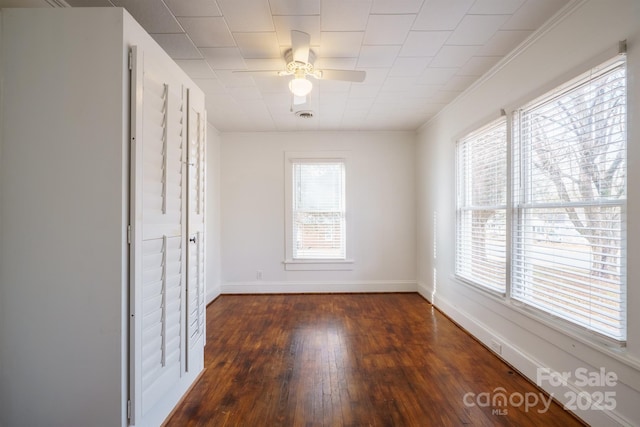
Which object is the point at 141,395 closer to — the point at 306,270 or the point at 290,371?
the point at 290,371

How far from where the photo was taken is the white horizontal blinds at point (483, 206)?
9.24 feet

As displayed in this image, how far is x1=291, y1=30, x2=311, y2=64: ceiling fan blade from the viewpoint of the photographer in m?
2.09

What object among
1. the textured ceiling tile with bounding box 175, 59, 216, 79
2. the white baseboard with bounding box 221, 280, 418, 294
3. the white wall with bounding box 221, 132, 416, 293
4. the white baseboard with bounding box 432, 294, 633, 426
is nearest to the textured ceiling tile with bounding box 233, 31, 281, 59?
the textured ceiling tile with bounding box 175, 59, 216, 79

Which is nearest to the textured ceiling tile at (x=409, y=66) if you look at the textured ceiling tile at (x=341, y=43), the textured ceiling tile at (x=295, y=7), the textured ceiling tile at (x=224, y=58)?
the textured ceiling tile at (x=341, y=43)

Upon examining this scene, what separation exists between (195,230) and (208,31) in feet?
4.69

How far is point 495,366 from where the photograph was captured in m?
2.56

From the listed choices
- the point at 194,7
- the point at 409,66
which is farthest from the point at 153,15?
the point at 409,66

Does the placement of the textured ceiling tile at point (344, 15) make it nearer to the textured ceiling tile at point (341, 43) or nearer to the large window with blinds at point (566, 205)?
the textured ceiling tile at point (341, 43)

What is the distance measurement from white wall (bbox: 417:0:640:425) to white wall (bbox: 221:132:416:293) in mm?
836

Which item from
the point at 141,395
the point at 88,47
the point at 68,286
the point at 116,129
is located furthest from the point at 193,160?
the point at 141,395

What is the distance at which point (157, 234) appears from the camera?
1.75 metres

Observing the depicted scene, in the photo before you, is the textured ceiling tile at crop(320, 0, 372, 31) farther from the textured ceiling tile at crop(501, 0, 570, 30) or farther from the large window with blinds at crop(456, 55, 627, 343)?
the large window with blinds at crop(456, 55, 627, 343)

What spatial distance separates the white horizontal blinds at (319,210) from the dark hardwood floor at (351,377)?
1.34 meters

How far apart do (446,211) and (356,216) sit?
4.76 ft
